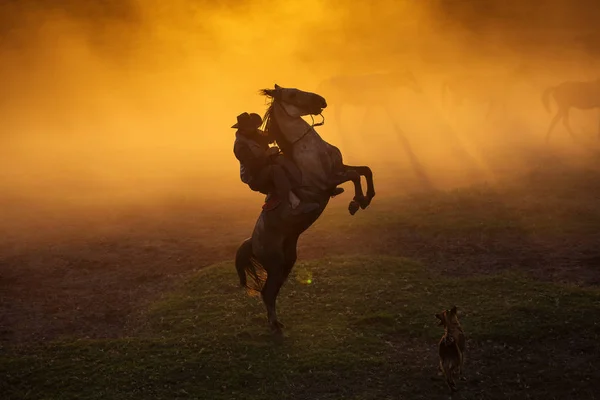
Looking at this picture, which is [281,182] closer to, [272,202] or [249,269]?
[272,202]

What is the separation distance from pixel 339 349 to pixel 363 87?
36.1m

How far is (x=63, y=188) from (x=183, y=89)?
4642 centimetres

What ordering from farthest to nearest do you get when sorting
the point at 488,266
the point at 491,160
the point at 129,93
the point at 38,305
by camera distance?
the point at 129,93
the point at 491,160
the point at 488,266
the point at 38,305

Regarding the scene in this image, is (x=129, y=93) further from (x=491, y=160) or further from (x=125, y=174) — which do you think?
(x=491, y=160)

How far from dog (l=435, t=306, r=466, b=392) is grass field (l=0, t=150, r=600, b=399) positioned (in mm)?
540

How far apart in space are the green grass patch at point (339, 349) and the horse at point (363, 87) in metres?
32.3

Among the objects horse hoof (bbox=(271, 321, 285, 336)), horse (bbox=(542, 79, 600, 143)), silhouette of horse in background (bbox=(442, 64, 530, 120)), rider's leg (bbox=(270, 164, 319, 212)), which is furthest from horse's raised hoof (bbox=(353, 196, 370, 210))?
silhouette of horse in background (bbox=(442, 64, 530, 120))

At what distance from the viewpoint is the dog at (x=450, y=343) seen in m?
6.88

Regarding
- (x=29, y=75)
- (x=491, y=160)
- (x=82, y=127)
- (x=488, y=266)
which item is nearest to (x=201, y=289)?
(x=488, y=266)

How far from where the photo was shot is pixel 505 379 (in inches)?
300

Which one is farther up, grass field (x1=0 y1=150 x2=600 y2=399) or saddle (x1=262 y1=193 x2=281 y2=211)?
saddle (x1=262 y1=193 x2=281 y2=211)

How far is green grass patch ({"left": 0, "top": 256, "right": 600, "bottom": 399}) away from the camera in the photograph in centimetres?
769

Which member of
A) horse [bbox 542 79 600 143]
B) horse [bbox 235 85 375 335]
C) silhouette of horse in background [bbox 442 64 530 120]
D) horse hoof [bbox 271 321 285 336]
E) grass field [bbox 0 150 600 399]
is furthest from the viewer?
silhouette of horse in background [bbox 442 64 530 120]

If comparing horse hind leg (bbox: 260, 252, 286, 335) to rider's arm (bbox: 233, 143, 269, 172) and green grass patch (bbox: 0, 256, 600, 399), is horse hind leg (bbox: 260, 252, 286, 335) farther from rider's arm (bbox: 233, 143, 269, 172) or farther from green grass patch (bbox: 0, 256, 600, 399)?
rider's arm (bbox: 233, 143, 269, 172)
